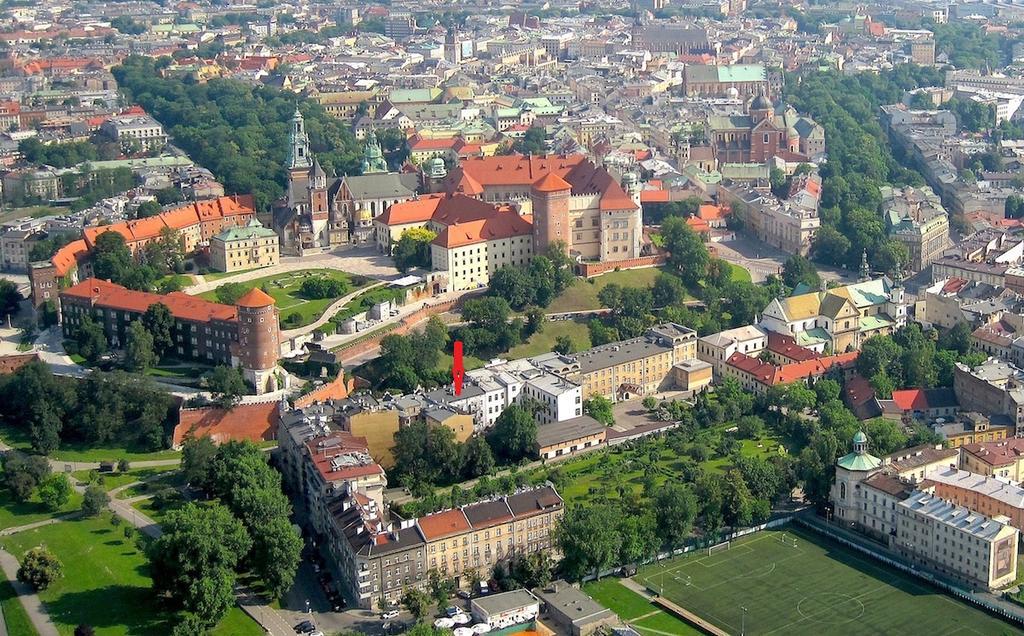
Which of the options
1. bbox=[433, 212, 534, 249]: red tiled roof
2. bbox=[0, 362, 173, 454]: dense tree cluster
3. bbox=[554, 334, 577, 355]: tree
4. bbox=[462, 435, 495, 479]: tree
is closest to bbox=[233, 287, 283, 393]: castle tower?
bbox=[0, 362, 173, 454]: dense tree cluster

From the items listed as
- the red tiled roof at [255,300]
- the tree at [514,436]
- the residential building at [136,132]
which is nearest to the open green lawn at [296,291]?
the red tiled roof at [255,300]

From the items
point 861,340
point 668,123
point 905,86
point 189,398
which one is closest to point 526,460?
point 189,398

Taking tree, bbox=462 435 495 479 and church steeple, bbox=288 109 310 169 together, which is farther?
church steeple, bbox=288 109 310 169

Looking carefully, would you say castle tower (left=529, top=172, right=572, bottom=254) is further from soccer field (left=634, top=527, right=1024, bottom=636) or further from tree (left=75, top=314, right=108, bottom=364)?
soccer field (left=634, top=527, right=1024, bottom=636)

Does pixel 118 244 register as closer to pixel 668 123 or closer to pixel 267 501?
pixel 267 501

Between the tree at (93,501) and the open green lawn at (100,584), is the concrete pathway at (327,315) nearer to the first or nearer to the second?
the tree at (93,501)

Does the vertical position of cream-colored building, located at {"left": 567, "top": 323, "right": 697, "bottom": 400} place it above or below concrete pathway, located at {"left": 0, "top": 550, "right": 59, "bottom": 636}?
above
